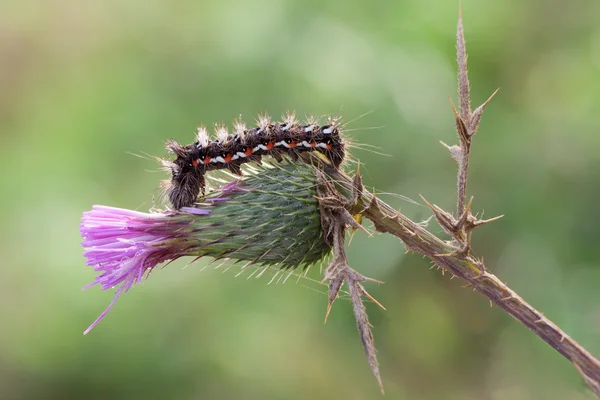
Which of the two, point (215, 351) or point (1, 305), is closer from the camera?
point (215, 351)

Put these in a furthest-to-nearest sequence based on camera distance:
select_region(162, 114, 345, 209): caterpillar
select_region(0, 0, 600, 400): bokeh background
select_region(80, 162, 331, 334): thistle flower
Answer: select_region(0, 0, 600, 400): bokeh background, select_region(162, 114, 345, 209): caterpillar, select_region(80, 162, 331, 334): thistle flower

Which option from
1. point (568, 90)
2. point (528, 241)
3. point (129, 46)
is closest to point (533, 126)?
A: point (568, 90)

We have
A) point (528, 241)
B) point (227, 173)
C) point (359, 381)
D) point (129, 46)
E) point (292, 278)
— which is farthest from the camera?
point (129, 46)

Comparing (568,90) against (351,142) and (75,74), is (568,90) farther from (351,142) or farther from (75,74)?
(75,74)

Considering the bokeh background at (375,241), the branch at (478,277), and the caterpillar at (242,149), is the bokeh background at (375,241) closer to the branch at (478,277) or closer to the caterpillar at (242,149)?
the caterpillar at (242,149)

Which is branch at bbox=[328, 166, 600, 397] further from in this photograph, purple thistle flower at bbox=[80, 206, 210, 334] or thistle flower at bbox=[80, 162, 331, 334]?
purple thistle flower at bbox=[80, 206, 210, 334]

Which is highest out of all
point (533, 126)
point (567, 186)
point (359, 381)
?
point (533, 126)

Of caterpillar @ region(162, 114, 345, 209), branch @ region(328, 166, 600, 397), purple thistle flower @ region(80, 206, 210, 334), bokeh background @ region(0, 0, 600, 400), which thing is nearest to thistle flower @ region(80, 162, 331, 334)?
purple thistle flower @ region(80, 206, 210, 334)
